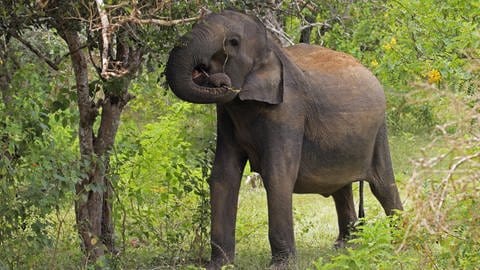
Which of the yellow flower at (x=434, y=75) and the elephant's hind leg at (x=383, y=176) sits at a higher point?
the yellow flower at (x=434, y=75)

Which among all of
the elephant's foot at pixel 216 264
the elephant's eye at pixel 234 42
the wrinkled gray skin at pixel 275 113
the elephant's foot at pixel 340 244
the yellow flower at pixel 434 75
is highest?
the elephant's eye at pixel 234 42

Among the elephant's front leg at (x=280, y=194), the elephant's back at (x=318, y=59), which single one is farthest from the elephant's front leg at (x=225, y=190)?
the elephant's back at (x=318, y=59)

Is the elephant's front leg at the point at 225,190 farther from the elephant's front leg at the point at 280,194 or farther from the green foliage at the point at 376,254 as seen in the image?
the green foliage at the point at 376,254

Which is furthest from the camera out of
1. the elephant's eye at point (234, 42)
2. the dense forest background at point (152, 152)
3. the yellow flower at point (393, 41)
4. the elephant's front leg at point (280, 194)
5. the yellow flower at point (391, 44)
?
the yellow flower at point (393, 41)

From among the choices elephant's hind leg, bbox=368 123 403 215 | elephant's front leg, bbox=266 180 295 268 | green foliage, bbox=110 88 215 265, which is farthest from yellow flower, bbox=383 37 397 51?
elephant's front leg, bbox=266 180 295 268

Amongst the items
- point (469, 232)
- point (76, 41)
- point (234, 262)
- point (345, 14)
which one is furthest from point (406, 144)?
point (469, 232)

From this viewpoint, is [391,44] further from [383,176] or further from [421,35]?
[383,176]

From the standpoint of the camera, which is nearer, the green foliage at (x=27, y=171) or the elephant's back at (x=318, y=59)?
the green foliage at (x=27, y=171)

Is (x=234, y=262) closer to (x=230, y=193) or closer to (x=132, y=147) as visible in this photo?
(x=230, y=193)

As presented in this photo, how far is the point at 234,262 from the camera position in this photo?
33.5ft

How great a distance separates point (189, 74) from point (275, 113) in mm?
965

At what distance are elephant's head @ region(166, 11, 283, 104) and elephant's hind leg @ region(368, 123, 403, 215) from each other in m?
1.49

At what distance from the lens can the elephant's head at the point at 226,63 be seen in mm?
9180

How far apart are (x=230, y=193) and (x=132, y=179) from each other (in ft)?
3.39
